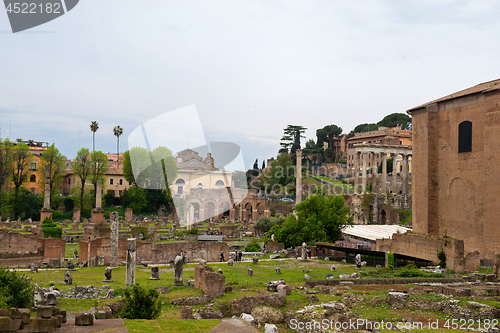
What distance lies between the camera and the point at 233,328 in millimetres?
8945

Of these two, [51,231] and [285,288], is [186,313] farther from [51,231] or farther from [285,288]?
[51,231]

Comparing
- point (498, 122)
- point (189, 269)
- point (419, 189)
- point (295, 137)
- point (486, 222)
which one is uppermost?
point (295, 137)

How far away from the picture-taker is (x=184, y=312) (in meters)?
11.7

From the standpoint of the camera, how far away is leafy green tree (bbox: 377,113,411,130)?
87.8 metres

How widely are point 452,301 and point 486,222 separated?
12023 mm

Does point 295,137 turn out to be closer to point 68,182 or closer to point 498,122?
point 68,182

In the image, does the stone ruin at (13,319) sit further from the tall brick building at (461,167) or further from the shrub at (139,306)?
the tall brick building at (461,167)

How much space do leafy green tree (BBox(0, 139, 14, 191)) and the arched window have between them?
43.6 meters

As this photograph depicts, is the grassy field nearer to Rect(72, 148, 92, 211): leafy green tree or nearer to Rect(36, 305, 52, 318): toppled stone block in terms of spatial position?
Rect(36, 305, 52, 318): toppled stone block

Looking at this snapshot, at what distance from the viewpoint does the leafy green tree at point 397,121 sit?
87750mm

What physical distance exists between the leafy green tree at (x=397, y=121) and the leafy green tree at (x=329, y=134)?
946 centimetres

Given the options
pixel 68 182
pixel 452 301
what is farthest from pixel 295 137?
pixel 452 301

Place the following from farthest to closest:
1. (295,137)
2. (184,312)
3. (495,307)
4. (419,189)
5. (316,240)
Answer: (295,137)
(316,240)
(419,189)
(495,307)
(184,312)

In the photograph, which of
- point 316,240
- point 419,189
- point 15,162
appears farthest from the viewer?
point 15,162
